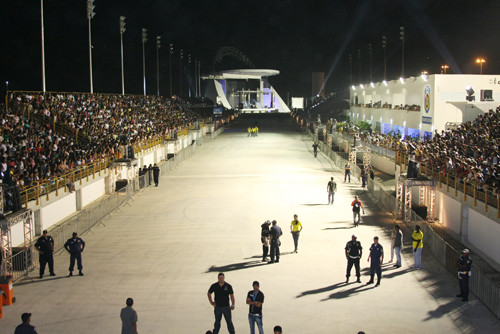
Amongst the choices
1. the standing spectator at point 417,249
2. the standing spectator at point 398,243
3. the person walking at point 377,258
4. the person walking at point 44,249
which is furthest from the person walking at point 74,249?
the standing spectator at point 417,249

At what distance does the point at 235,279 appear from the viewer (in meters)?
14.8

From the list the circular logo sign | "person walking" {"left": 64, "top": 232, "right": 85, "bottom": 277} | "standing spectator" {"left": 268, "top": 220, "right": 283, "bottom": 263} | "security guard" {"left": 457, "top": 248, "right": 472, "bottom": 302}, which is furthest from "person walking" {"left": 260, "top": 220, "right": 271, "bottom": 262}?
the circular logo sign

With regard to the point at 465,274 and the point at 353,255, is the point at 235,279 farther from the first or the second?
the point at 465,274

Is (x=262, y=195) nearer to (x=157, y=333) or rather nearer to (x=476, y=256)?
(x=476, y=256)

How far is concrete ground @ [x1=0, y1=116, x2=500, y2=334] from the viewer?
38.9 ft

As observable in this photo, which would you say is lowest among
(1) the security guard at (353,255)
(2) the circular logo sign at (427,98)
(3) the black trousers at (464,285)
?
(3) the black trousers at (464,285)

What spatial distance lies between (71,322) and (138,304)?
5.54 feet

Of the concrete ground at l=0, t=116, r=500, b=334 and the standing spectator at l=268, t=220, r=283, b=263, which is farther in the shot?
the standing spectator at l=268, t=220, r=283, b=263

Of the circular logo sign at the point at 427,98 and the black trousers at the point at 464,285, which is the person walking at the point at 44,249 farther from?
the circular logo sign at the point at 427,98

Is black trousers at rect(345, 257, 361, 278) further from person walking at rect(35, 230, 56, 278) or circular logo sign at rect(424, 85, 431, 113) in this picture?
circular logo sign at rect(424, 85, 431, 113)

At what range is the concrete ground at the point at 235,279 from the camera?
1185 centimetres

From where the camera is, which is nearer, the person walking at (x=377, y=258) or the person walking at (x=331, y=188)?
the person walking at (x=377, y=258)

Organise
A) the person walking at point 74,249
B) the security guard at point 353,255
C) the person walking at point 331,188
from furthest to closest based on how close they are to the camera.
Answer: the person walking at point 331,188 → the person walking at point 74,249 → the security guard at point 353,255

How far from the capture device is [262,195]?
93.3 ft
